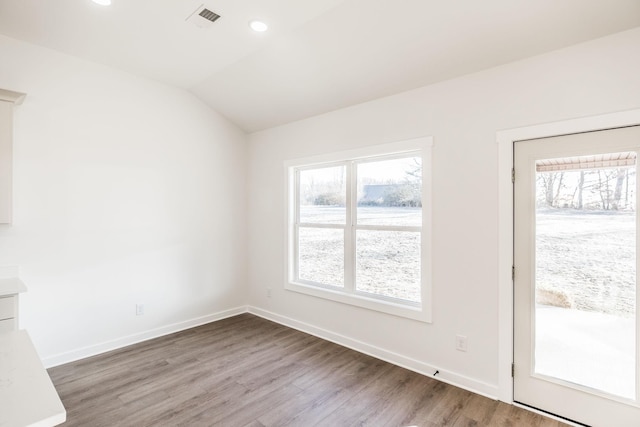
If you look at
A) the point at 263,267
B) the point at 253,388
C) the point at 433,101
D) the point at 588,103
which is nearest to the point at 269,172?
the point at 263,267

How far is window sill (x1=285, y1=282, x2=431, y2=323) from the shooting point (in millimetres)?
2971

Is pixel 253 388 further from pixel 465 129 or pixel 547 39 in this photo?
pixel 547 39

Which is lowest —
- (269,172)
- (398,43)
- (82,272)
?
(82,272)

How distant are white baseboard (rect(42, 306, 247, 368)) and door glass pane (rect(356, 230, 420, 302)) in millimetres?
2078

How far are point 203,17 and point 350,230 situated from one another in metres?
2.42

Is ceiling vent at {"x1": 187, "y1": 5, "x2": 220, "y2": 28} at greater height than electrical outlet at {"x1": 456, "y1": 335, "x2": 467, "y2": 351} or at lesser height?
greater

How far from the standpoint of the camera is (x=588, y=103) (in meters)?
2.17

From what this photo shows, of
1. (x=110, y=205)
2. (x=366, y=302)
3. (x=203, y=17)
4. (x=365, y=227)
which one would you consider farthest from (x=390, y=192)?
(x=110, y=205)

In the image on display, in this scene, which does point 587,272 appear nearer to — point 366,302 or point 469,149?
point 469,149

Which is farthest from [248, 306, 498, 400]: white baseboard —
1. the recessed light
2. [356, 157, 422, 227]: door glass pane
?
the recessed light

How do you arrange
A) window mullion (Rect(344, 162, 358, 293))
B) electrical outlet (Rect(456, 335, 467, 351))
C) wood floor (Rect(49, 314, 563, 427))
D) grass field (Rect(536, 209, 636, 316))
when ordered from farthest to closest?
window mullion (Rect(344, 162, 358, 293)) < electrical outlet (Rect(456, 335, 467, 351)) < wood floor (Rect(49, 314, 563, 427)) < grass field (Rect(536, 209, 636, 316))

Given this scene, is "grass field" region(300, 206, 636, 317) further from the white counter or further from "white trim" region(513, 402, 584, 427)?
the white counter

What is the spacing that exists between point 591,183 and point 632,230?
14.7 inches

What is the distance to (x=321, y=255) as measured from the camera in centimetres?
400
